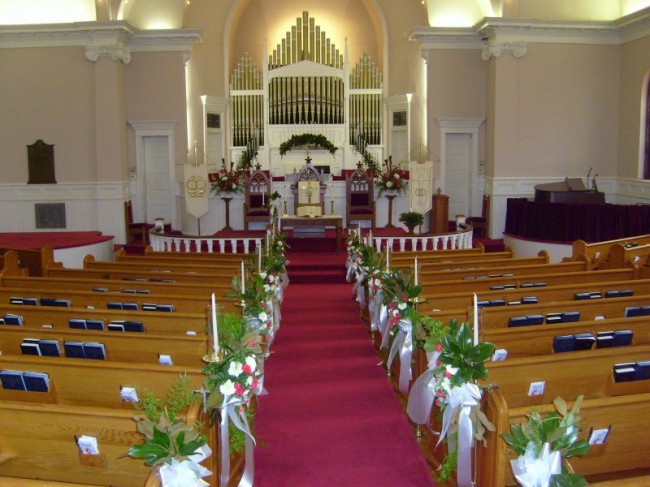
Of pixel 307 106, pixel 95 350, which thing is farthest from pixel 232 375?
pixel 307 106

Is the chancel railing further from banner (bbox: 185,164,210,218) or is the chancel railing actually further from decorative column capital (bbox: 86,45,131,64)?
banner (bbox: 185,164,210,218)

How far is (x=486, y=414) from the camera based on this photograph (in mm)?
3766

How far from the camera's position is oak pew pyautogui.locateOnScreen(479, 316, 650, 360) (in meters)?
4.91

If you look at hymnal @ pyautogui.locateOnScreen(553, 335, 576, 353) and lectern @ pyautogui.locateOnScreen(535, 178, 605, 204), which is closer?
hymnal @ pyautogui.locateOnScreen(553, 335, 576, 353)

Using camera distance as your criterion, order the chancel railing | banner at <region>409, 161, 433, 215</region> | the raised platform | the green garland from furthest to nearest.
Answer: the chancel railing < the green garland < banner at <region>409, 161, 433, 215</region> < the raised platform

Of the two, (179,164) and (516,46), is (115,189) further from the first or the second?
(516,46)

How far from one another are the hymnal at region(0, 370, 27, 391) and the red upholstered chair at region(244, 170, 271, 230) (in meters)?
9.48

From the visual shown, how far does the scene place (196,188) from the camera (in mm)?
13398

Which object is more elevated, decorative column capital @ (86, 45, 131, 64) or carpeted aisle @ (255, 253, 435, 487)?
decorative column capital @ (86, 45, 131, 64)

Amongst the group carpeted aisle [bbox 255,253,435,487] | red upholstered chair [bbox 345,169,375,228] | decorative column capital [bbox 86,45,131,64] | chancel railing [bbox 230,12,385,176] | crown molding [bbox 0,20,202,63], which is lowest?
carpeted aisle [bbox 255,253,435,487]

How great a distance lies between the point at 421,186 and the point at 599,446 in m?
9.93

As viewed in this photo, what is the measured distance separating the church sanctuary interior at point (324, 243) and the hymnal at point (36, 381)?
0.9 inches

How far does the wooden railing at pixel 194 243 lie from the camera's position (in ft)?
37.1

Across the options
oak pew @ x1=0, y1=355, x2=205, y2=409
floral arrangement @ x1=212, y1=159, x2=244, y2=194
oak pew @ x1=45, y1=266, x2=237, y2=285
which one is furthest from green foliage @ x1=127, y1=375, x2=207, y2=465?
floral arrangement @ x1=212, y1=159, x2=244, y2=194
